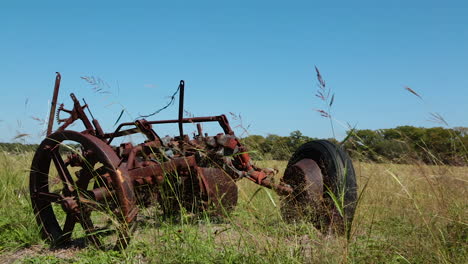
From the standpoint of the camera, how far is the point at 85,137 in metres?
3.44

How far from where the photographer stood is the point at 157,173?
11.5 ft

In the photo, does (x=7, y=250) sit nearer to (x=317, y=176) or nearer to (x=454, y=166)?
(x=317, y=176)

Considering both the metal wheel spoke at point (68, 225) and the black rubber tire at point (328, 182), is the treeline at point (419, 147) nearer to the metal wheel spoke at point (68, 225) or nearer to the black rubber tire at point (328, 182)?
the black rubber tire at point (328, 182)

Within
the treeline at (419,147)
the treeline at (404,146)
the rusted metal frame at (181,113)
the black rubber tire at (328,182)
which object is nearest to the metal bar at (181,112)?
the rusted metal frame at (181,113)

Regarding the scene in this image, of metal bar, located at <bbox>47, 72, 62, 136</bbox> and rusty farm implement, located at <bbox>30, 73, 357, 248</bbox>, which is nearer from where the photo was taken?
rusty farm implement, located at <bbox>30, 73, 357, 248</bbox>

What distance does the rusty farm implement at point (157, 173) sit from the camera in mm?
3438

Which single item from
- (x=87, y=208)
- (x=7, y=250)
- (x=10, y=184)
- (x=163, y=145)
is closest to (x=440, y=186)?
(x=163, y=145)

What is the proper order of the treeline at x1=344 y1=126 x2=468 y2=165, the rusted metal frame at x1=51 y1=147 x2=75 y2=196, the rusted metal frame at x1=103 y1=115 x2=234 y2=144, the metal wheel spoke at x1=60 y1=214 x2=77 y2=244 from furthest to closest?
1. the rusted metal frame at x1=103 y1=115 x2=234 y2=144
2. the metal wheel spoke at x1=60 y1=214 x2=77 y2=244
3. the rusted metal frame at x1=51 y1=147 x2=75 y2=196
4. the treeline at x1=344 y1=126 x2=468 y2=165

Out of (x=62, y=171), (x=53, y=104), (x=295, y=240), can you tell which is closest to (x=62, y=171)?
(x=62, y=171)

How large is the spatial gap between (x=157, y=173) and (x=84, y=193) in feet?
2.02

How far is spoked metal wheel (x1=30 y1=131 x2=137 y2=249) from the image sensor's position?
3.18m

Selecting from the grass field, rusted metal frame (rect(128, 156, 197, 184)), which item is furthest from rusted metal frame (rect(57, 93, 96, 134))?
the grass field

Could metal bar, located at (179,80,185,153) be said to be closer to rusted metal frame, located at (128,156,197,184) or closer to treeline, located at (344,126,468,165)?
rusted metal frame, located at (128,156,197,184)

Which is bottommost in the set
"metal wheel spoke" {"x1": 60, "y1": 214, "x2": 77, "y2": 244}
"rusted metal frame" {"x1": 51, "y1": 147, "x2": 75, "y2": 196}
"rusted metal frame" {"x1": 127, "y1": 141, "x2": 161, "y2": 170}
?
"metal wheel spoke" {"x1": 60, "y1": 214, "x2": 77, "y2": 244}
